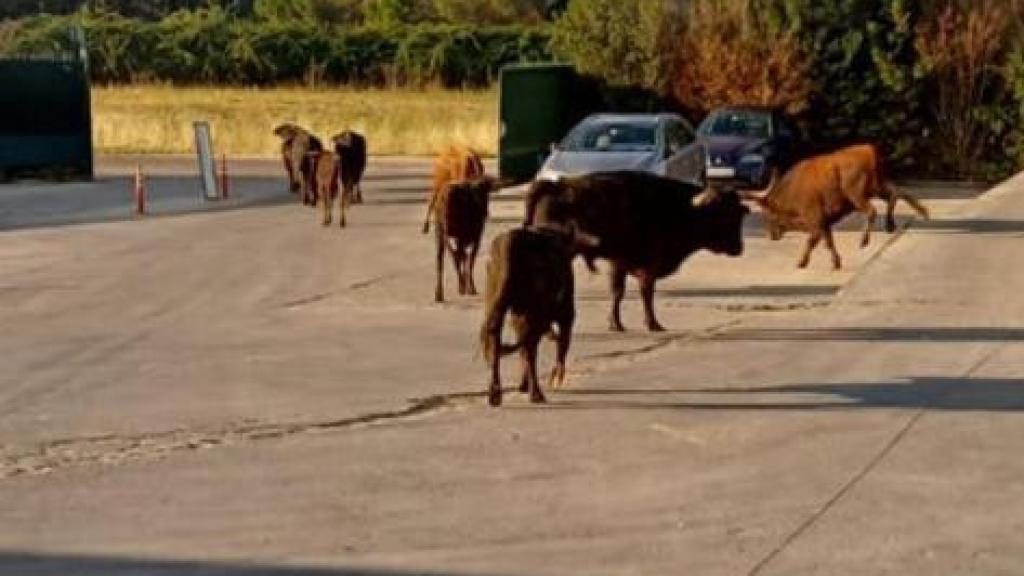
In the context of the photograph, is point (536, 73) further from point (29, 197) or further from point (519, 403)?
point (519, 403)

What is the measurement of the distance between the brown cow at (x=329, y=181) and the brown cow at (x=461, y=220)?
10.6 meters

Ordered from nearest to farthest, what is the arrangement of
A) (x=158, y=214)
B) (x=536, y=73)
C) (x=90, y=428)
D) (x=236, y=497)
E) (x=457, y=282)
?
1. (x=236, y=497)
2. (x=90, y=428)
3. (x=457, y=282)
4. (x=158, y=214)
5. (x=536, y=73)

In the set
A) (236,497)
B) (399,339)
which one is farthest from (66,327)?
(236,497)

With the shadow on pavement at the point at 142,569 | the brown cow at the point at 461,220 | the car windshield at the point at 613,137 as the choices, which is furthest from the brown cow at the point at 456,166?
the shadow on pavement at the point at 142,569

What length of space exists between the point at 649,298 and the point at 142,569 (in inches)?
378

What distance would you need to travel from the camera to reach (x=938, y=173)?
1748 inches

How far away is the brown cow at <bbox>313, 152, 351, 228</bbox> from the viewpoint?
32.5m

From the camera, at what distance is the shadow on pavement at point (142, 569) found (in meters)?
9.20

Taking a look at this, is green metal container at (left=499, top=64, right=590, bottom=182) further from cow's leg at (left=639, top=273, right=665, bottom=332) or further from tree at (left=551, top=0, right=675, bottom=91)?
cow's leg at (left=639, top=273, right=665, bottom=332)

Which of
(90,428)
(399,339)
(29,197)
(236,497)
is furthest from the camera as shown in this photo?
(29,197)

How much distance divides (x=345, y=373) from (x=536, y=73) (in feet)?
91.1

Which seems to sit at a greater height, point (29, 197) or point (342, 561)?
point (342, 561)

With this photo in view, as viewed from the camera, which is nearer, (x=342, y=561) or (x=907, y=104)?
(x=342, y=561)

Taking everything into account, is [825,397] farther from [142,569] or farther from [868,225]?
[868,225]
